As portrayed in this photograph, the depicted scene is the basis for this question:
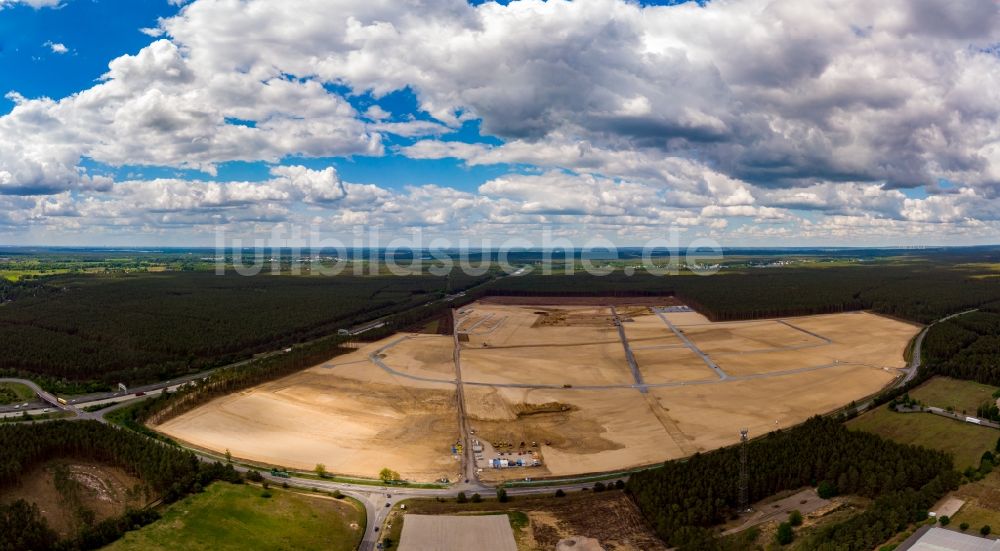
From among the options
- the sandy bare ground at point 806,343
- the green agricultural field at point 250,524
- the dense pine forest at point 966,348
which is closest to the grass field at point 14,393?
the green agricultural field at point 250,524

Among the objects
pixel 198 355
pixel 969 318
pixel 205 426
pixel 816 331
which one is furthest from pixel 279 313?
pixel 969 318

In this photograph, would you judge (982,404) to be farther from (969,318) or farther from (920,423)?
(969,318)

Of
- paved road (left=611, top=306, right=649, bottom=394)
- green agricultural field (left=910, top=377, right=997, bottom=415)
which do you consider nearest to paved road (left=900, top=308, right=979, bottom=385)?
green agricultural field (left=910, top=377, right=997, bottom=415)

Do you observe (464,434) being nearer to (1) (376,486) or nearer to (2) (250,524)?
(1) (376,486)

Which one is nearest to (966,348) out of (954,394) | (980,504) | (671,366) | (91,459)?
(954,394)

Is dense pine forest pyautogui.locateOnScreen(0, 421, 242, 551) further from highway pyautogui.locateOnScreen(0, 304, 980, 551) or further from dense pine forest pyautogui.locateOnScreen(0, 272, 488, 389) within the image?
dense pine forest pyautogui.locateOnScreen(0, 272, 488, 389)
